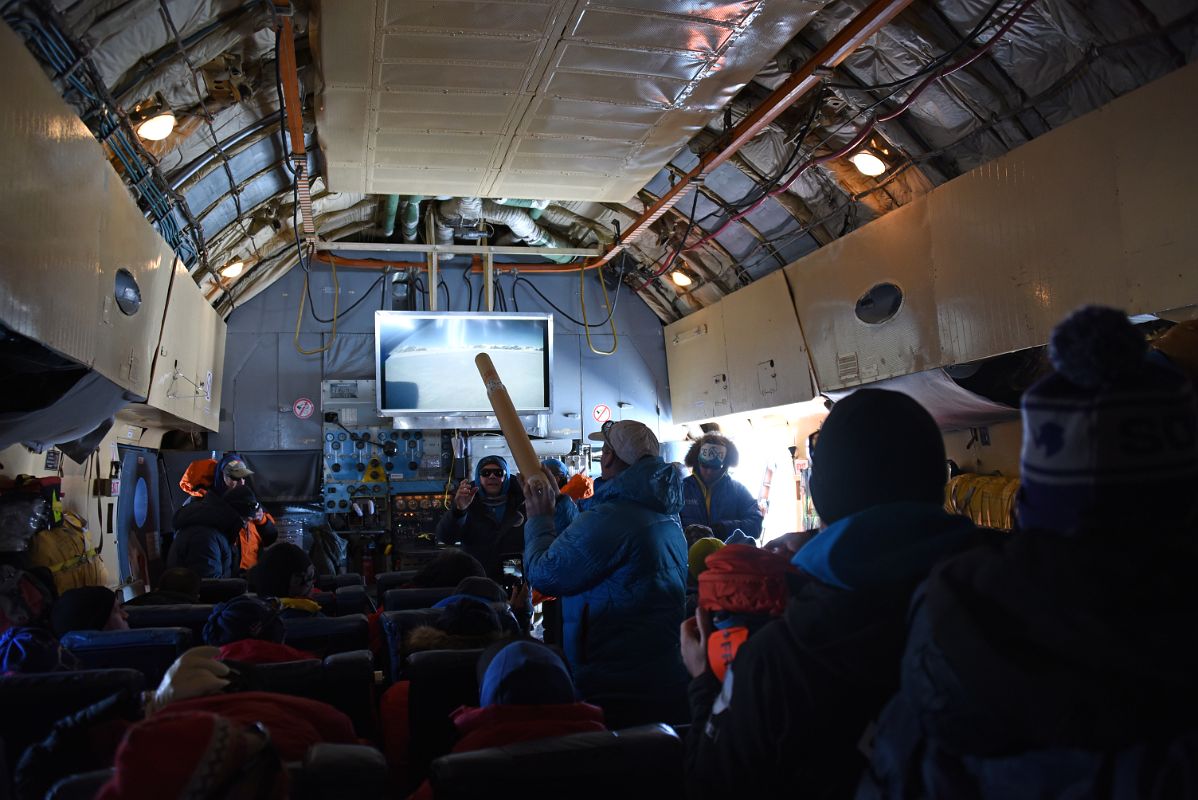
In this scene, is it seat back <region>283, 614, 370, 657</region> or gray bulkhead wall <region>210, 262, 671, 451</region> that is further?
gray bulkhead wall <region>210, 262, 671, 451</region>

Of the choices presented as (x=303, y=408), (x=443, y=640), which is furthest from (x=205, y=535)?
(x=303, y=408)

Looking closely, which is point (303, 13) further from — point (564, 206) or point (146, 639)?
point (564, 206)

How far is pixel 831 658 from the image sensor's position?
1.17 metres

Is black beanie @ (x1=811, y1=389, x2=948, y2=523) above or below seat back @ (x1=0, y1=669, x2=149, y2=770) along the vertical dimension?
above

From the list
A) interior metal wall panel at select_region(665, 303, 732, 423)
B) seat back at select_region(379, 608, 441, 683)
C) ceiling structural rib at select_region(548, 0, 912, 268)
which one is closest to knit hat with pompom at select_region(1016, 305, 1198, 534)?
seat back at select_region(379, 608, 441, 683)

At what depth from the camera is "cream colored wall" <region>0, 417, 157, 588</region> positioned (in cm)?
457

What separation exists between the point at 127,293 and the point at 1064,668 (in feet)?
15.2

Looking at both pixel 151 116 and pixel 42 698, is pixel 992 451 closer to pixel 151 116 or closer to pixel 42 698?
pixel 42 698

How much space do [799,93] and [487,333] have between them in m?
4.20

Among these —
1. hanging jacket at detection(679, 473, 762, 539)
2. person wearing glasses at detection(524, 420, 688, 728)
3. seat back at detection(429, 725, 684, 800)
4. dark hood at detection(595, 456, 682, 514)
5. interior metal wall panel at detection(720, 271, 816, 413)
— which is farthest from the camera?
interior metal wall panel at detection(720, 271, 816, 413)

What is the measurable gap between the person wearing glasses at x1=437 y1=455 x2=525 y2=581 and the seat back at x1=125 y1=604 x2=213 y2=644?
180 centimetres

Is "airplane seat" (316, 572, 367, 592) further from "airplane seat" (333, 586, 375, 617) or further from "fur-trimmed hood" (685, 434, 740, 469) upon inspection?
"fur-trimmed hood" (685, 434, 740, 469)

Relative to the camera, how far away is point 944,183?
4.90 m

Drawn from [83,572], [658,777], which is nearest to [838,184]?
[658,777]
